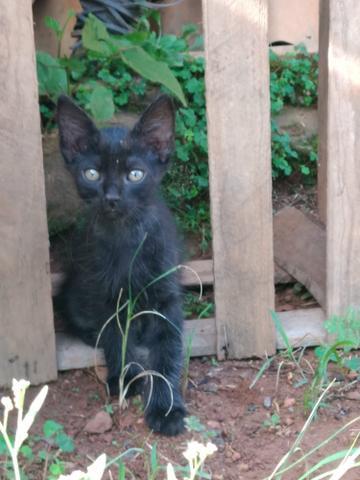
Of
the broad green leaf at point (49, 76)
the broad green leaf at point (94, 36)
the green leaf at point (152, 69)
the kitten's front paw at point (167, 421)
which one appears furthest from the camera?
the broad green leaf at point (49, 76)

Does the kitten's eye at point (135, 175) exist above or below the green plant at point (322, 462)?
above

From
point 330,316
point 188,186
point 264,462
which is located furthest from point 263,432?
point 188,186

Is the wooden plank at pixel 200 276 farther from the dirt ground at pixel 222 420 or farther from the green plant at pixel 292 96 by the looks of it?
the green plant at pixel 292 96

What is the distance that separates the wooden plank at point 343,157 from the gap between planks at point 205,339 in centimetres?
12

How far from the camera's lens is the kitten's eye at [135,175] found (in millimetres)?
2682

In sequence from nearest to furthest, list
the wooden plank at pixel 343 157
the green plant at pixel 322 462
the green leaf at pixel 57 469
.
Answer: the green plant at pixel 322 462 < the green leaf at pixel 57 469 < the wooden plank at pixel 343 157

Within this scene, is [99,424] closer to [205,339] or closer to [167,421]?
[167,421]

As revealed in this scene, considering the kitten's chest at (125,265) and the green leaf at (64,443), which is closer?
the green leaf at (64,443)

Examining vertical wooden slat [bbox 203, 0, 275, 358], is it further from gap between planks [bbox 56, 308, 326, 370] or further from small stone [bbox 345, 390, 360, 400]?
small stone [bbox 345, 390, 360, 400]

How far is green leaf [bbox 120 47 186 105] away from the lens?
303 centimetres

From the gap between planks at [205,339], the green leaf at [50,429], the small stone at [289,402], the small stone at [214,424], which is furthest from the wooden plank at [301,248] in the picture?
the green leaf at [50,429]

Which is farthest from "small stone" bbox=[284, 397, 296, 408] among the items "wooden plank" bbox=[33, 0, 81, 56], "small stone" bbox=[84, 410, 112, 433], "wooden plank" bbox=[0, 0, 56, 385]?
"wooden plank" bbox=[33, 0, 81, 56]

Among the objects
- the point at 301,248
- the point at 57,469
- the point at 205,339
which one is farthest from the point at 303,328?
the point at 57,469

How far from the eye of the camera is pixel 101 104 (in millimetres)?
3221
